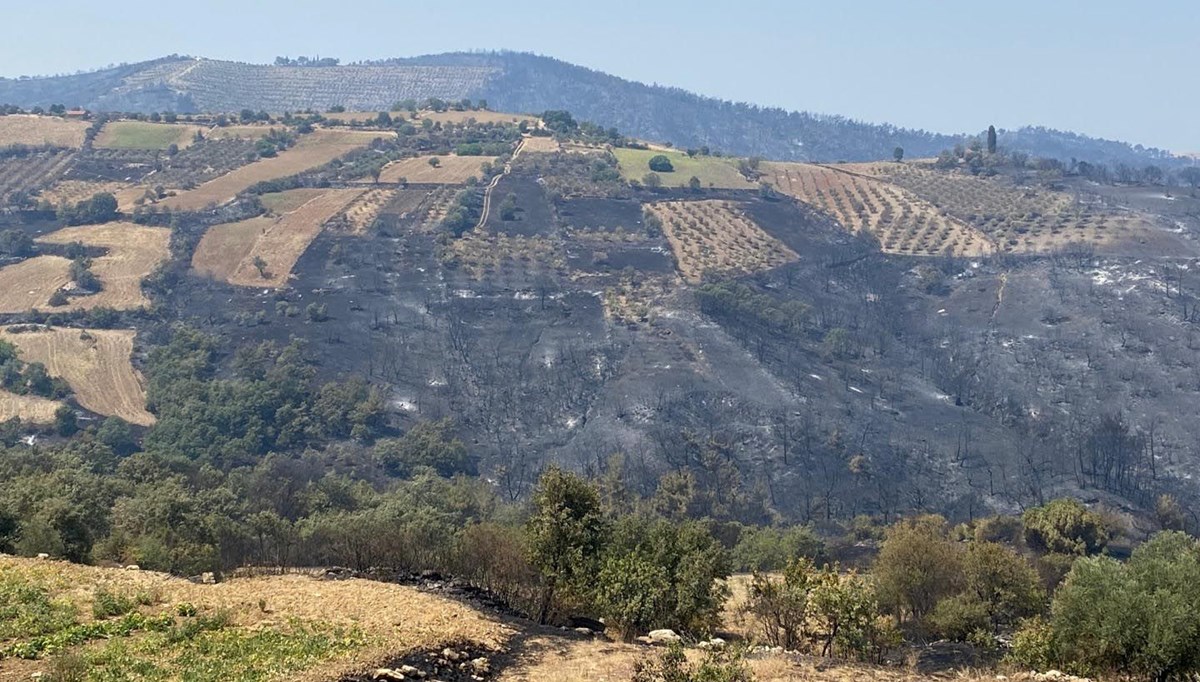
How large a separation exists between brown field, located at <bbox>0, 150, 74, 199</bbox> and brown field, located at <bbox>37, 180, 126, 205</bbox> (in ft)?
9.05

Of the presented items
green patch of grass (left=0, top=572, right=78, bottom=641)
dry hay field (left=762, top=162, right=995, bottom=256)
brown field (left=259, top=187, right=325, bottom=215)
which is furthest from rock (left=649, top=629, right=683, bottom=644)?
dry hay field (left=762, top=162, right=995, bottom=256)

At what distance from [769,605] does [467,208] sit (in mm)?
142310

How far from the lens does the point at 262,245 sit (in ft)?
524

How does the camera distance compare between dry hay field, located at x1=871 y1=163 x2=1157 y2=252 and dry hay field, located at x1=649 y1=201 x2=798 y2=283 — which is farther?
dry hay field, located at x1=871 y1=163 x2=1157 y2=252

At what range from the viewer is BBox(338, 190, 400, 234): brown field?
167 meters

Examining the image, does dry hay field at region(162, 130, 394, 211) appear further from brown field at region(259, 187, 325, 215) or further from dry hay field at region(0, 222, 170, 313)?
dry hay field at region(0, 222, 170, 313)

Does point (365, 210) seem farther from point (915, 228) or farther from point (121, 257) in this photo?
point (915, 228)

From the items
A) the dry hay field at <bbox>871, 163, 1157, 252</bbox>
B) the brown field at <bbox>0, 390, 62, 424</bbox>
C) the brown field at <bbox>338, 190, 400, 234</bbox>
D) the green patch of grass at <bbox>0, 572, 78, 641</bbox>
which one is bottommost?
the brown field at <bbox>0, 390, 62, 424</bbox>

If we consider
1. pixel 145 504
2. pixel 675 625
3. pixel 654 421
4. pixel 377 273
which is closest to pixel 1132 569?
pixel 675 625

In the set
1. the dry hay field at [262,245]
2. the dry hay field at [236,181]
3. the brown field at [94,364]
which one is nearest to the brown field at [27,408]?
the brown field at [94,364]

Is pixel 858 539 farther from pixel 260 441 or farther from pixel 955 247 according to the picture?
pixel 955 247

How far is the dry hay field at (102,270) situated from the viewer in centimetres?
13975

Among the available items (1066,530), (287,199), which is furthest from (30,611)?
(287,199)

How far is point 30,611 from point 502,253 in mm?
139407
